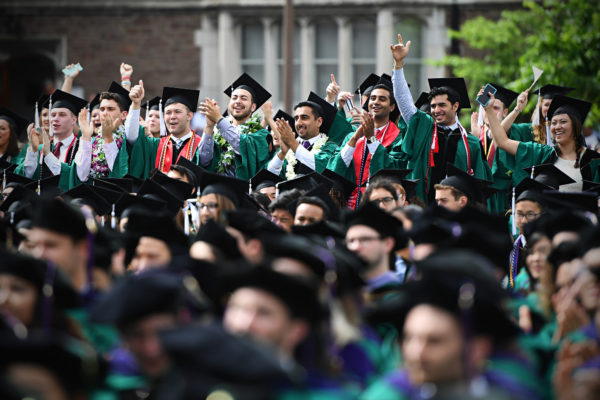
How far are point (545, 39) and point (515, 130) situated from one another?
142 inches

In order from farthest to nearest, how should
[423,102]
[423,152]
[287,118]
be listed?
[287,118]
[423,102]
[423,152]

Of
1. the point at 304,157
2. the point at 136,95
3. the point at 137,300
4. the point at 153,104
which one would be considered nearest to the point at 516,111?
the point at 304,157

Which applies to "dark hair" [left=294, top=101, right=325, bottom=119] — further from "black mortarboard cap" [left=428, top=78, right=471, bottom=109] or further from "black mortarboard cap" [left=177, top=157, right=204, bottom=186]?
"black mortarboard cap" [left=177, top=157, right=204, bottom=186]

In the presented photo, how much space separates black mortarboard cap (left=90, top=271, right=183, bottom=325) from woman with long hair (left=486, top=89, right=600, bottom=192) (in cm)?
535

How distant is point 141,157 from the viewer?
9.38 metres

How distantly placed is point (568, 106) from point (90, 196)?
14.4ft

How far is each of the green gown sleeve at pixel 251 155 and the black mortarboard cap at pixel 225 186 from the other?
184 centimetres

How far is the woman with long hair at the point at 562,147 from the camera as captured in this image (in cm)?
821

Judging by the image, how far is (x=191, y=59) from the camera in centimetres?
1730

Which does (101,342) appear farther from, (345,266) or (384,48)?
(384,48)

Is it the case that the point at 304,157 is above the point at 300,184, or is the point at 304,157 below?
above

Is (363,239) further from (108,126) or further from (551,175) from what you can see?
(108,126)

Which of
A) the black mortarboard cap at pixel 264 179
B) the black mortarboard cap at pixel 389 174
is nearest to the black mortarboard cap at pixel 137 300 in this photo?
the black mortarboard cap at pixel 389 174

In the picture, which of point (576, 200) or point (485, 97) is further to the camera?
point (485, 97)
